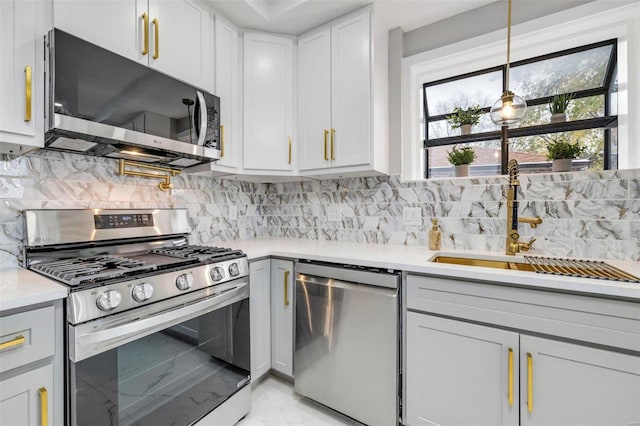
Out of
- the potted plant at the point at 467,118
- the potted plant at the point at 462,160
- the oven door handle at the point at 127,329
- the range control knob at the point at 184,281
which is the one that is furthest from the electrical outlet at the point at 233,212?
the potted plant at the point at 467,118

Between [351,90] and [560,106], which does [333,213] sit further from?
[560,106]

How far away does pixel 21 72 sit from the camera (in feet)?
3.83

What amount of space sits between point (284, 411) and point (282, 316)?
0.55 meters

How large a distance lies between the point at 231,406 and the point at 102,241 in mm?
1173

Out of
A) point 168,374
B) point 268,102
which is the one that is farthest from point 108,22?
point 168,374

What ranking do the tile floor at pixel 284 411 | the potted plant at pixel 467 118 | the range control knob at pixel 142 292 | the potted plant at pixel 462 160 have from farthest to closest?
1. the potted plant at pixel 467 118
2. the potted plant at pixel 462 160
3. the tile floor at pixel 284 411
4. the range control knob at pixel 142 292

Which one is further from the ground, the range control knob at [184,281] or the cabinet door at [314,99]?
the cabinet door at [314,99]

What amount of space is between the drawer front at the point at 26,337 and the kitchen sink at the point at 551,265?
1.73 m

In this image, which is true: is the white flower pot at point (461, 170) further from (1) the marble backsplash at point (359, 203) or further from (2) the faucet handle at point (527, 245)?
(2) the faucet handle at point (527, 245)

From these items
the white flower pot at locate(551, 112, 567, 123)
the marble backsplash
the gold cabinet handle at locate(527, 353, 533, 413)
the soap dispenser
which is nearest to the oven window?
the marble backsplash

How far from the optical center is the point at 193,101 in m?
1.70

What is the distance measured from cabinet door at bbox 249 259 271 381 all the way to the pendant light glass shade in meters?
1.61

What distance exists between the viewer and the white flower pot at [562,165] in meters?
1.67

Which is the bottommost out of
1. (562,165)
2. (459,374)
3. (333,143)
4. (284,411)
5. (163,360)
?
(284,411)
